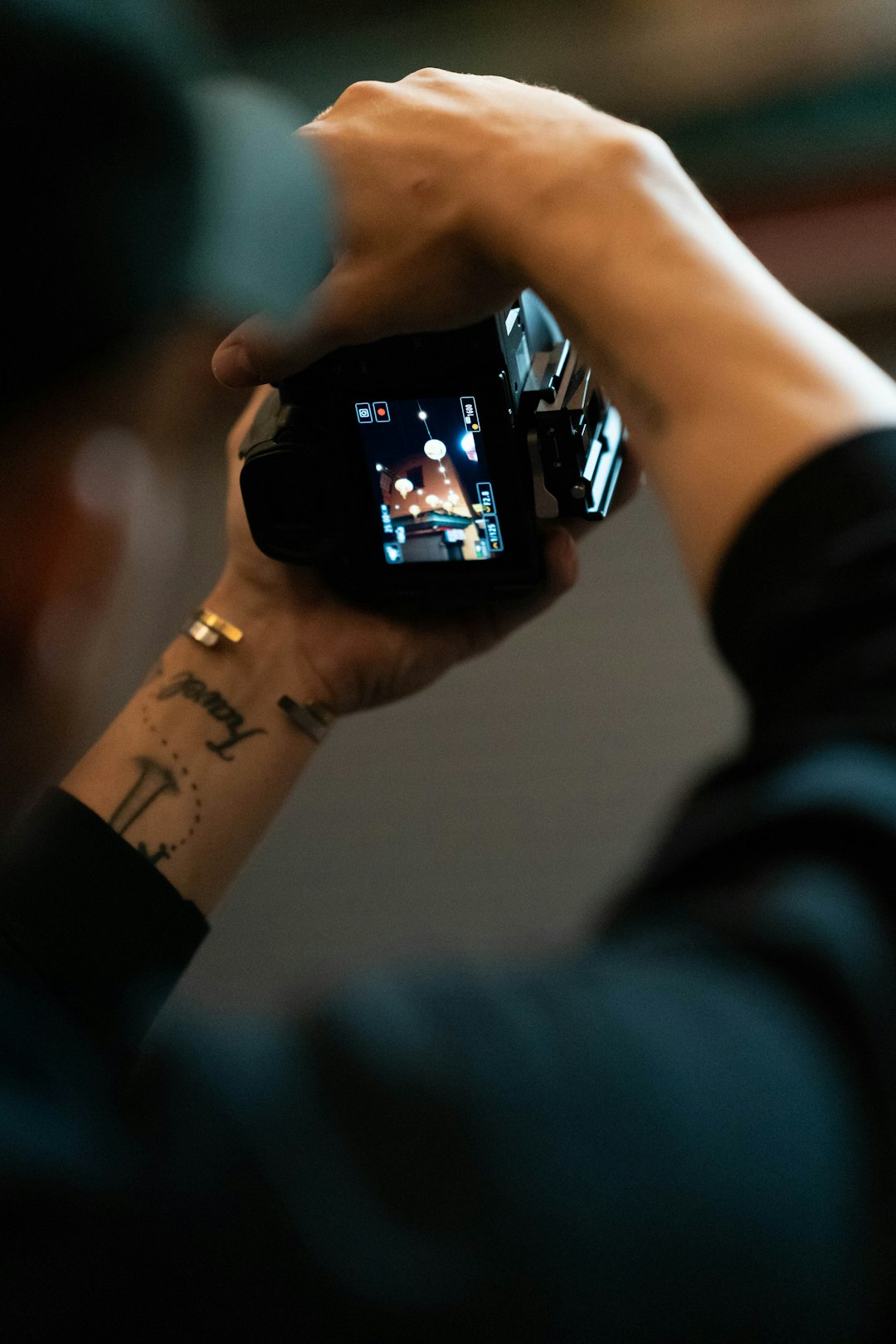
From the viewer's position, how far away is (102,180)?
0.97 ft

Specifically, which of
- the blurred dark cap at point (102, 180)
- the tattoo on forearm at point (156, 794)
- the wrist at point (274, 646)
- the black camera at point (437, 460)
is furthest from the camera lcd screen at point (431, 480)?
the blurred dark cap at point (102, 180)

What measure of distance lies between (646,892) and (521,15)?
2316 mm

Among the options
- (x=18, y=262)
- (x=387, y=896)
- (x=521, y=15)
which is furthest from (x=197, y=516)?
(x=18, y=262)

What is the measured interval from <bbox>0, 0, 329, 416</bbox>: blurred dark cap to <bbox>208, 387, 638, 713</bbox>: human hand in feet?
1.55

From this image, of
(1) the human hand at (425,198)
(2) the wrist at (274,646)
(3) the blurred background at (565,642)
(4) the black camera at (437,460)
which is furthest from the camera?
(3) the blurred background at (565,642)

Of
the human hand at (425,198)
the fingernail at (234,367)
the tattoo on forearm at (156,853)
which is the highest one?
the human hand at (425,198)

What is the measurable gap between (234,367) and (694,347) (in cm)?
28

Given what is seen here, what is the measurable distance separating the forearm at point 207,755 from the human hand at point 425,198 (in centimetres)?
28

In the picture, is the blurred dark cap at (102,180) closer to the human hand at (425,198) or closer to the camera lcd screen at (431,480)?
the human hand at (425,198)

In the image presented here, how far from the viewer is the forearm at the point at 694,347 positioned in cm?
37

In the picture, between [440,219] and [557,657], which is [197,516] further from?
[440,219]

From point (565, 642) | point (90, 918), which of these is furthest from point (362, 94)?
point (565, 642)

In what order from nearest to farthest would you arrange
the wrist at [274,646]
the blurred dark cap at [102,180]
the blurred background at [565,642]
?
1. the blurred dark cap at [102,180]
2. the wrist at [274,646]
3. the blurred background at [565,642]

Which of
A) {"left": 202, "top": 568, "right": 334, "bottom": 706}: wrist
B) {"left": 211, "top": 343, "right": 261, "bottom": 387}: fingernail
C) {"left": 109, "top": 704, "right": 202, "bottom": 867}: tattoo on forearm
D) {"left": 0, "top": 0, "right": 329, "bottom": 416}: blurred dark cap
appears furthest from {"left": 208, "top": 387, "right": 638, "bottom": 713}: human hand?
{"left": 0, "top": 0, "right": 329, "bottom": 416}: blurred dark cap
